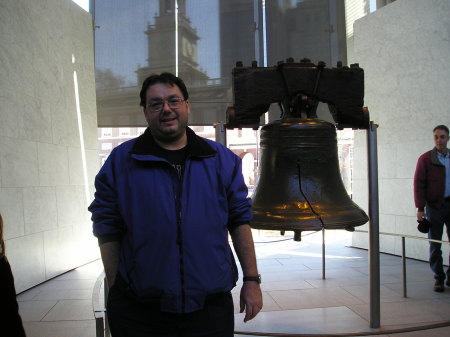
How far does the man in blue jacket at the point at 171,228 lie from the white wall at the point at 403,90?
499 cm

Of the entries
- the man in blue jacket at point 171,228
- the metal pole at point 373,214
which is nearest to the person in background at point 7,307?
the man in blue jacket at point 171,228

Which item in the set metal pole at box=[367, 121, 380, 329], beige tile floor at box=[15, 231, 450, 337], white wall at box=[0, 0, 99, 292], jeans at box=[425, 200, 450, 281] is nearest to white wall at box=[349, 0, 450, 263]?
beige tile floor at box=[15, 231, 450, 337]

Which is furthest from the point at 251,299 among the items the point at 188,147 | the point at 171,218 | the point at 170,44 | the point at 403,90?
the point at 170,44

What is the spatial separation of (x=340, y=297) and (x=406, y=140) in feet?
9.43

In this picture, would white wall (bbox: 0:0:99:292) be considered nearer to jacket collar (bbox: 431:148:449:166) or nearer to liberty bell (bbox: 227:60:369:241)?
liberty bell (bbox: 227:60:369:241)

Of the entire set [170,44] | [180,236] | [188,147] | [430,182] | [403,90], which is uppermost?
[170,44]

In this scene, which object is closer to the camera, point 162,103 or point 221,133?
point 162,103

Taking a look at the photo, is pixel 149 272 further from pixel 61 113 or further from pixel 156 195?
pixel 61 113

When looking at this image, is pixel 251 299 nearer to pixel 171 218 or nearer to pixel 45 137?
pixel 171 218

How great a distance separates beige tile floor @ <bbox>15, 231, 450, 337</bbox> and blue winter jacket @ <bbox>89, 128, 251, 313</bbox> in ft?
3.67

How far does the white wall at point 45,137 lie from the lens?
4871mm

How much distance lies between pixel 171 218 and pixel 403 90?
5.78m

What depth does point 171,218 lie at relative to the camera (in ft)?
5.04

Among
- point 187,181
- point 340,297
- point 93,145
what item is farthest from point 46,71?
point 187,181
